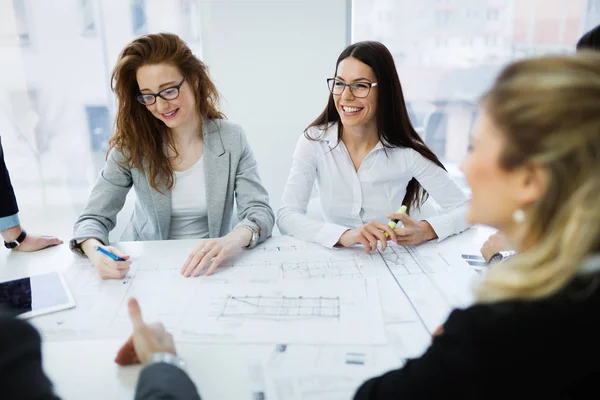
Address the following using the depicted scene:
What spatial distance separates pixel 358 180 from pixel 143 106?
32.8 inches

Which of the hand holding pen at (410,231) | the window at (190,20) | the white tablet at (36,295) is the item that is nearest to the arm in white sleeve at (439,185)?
the hand holding pen at (410,231)

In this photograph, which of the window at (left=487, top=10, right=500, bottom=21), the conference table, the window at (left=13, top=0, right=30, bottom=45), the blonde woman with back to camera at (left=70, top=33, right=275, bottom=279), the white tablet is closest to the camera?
the conference table

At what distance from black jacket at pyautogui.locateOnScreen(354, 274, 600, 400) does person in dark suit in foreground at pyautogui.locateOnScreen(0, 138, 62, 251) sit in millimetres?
1368

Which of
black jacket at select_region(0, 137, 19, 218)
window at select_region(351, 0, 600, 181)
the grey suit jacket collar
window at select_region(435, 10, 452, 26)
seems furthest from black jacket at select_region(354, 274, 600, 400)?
window at select_region(435, 10, 452, 26)

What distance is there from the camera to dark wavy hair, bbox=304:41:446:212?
1.80m

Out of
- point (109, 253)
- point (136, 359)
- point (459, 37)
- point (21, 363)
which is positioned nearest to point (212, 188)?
point (109, 253)

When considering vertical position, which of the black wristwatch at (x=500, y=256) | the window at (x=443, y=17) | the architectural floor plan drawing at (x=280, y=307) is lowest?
the architectural floor plan drawing at (x=280, y=307)

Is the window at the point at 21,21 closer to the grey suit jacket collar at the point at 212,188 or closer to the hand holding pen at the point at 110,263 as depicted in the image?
the grey suit jacket collar at the point at 212,188

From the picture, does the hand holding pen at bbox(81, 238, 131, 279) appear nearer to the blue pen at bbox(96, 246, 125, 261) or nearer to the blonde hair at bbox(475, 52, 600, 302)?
the blue pen at bbox(96, 246, 125, 261)

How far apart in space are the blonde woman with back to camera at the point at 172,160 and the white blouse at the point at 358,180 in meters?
0.17

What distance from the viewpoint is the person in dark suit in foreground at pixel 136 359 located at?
639 mm

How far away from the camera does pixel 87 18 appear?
8.99ft

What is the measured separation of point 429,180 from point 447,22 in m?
1.37

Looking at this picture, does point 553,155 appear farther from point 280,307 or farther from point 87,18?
point 87,18
